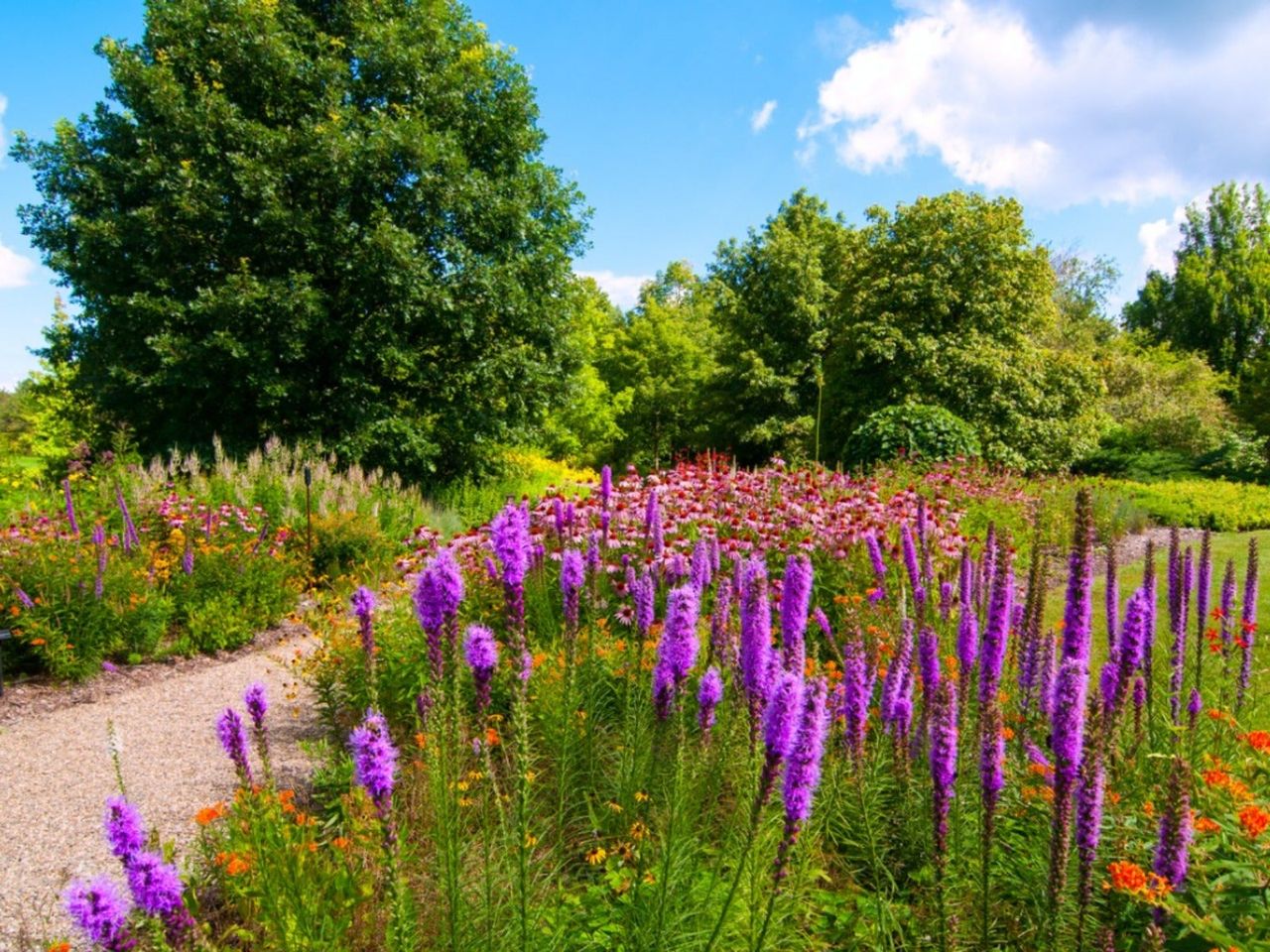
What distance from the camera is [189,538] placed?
790 centimetres

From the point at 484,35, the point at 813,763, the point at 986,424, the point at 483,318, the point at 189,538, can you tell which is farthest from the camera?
the point at 986,424

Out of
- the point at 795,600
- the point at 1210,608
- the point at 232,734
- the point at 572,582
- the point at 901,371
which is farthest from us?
the point at 901,371

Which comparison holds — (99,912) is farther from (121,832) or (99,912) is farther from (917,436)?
(917,436)

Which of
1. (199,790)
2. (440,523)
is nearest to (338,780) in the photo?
(199,790)

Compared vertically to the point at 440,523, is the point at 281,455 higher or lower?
higher

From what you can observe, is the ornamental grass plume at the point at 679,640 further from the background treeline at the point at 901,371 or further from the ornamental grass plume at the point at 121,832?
the background treeline at the point at 901,371

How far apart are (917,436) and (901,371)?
6417mm

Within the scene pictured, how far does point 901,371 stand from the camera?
66.6 ft

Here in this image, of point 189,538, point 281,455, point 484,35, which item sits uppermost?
point 484,35

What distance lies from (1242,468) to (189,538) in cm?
2366

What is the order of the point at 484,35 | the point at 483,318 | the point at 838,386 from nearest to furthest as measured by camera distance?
1. the point at 483,318
2. the point at 484,35
3. the point at 838,386

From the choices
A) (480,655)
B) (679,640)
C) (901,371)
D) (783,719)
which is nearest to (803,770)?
(783,719)

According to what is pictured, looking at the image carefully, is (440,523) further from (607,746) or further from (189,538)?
(607,746)

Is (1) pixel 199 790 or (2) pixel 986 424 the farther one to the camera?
(2) pixel 986 424
